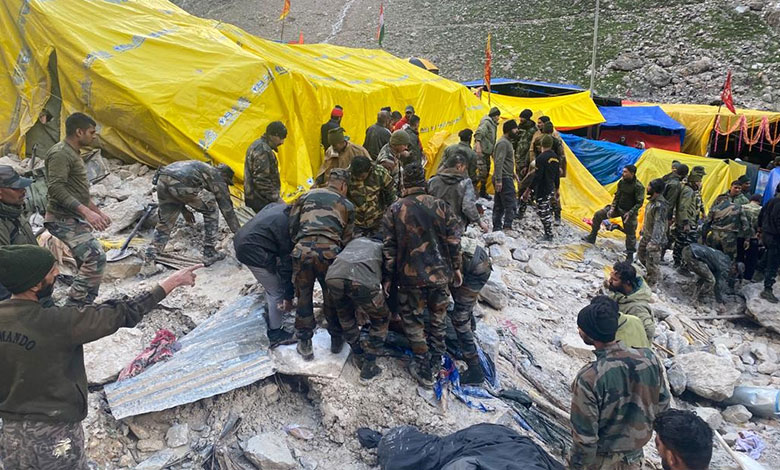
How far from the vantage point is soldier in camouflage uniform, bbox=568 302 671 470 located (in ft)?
8.71

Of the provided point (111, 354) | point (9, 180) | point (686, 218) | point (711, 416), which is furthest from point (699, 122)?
Answer: point (9, 180)

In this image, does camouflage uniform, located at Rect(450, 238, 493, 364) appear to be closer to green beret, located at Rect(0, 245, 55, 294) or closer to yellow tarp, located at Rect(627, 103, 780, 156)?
green beret, located at Rect(0, 245, 55, 294)

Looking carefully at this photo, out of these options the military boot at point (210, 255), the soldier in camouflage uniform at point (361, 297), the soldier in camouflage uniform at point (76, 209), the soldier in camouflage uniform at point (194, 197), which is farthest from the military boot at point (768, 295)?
the soldier in camouflage uniform at point (76, 209)

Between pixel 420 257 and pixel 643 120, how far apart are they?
13999 mm

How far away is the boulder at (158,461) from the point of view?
3088 millimetres

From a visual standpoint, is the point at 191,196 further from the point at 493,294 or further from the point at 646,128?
the point at 646,128

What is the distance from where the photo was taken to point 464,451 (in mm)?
3049

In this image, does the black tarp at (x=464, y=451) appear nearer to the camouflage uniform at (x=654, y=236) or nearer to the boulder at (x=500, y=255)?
the boulder at (x=500, y=255)


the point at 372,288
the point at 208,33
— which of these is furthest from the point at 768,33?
the point at 372,288

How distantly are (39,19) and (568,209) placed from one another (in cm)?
1004

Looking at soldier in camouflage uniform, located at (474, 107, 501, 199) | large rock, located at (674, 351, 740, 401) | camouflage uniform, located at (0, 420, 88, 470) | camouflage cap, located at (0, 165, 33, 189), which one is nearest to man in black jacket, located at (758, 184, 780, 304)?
large rock, located at (674, 351, 740, 401)

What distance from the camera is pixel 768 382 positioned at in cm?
589

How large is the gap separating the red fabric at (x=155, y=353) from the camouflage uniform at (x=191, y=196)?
1829mm

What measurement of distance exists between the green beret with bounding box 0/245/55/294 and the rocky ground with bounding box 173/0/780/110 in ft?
85.4
